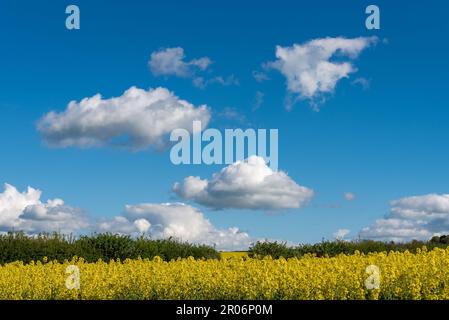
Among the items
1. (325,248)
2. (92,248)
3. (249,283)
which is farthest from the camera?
(325,248)

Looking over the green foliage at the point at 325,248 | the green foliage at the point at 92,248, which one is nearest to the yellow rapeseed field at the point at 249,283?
the green foliage at the point at 92,248

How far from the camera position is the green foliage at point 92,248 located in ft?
67.7

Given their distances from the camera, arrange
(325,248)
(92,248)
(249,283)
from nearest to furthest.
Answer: (249,283), (92,248), (325,248)

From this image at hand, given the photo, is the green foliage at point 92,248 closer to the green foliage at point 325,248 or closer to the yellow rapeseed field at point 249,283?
the green foliage at point 325,248

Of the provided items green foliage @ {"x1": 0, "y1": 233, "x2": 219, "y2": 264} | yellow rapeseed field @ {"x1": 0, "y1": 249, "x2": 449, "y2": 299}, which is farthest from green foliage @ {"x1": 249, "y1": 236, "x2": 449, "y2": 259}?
yellow rapeseed field @ {"x1": 0, "y1": 249, "x2": 449, "y2": 299}

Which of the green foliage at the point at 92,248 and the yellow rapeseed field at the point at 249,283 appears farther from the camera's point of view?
the green foliage at the point at 92,248

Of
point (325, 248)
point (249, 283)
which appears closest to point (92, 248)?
point (325, 248)

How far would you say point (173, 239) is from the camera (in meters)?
23.5

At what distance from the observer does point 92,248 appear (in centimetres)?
2167

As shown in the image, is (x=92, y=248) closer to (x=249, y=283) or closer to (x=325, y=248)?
(x=325, y=248)

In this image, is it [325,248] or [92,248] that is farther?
[325,248]

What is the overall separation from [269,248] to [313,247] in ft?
5.87
